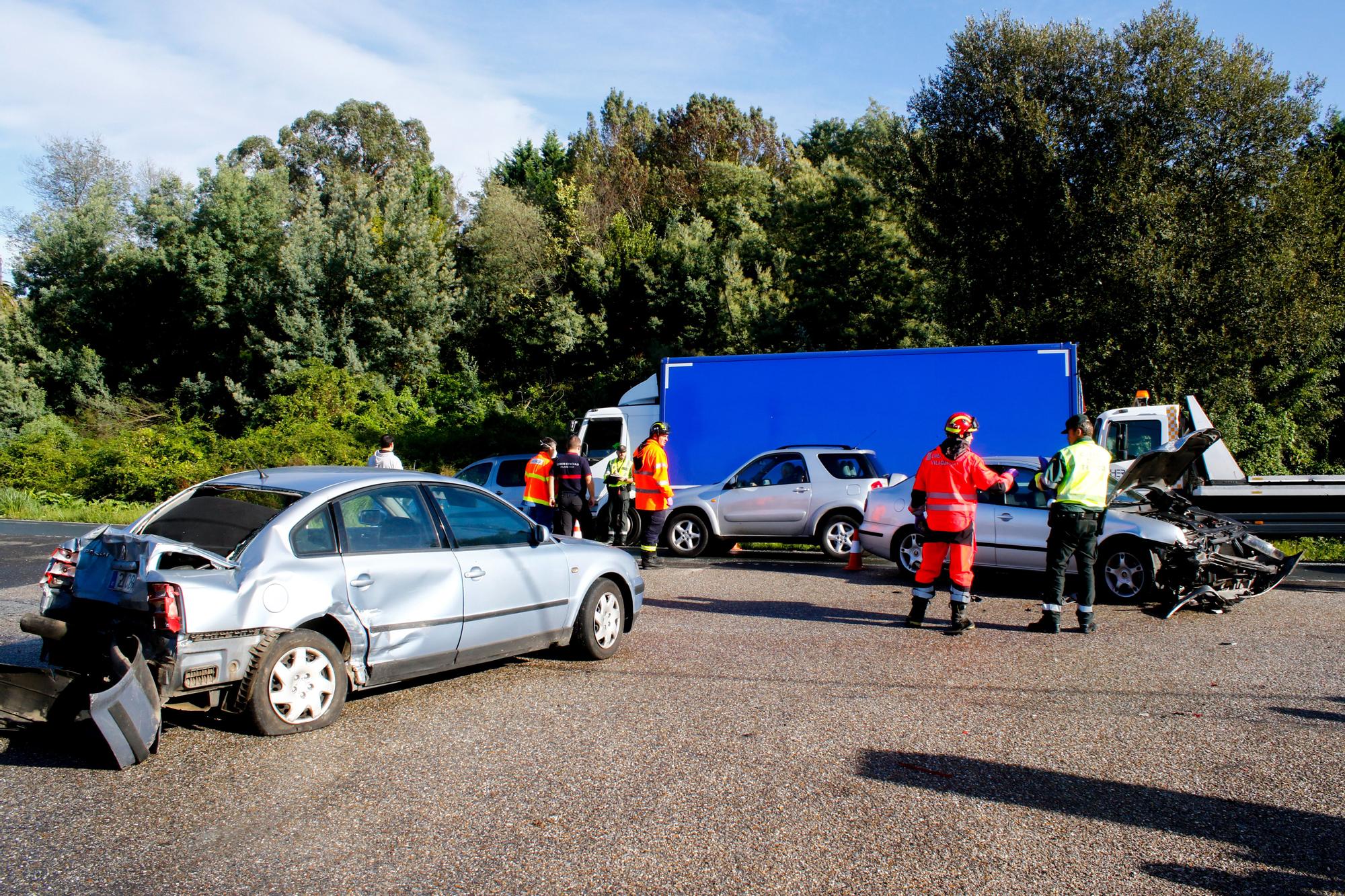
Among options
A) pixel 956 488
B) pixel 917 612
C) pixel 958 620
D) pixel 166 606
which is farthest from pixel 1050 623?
pixel 166 606

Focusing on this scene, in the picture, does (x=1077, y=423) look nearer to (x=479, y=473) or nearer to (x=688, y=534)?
(x=688, y=534)

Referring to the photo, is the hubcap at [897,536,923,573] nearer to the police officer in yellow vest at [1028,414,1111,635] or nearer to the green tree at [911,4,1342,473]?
the police officer in yellow vest at [1028,414,1111,635]

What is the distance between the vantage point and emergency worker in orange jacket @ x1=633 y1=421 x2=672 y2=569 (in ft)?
41.7

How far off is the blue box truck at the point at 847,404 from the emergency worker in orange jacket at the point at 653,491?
422 cm

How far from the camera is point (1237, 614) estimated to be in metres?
9.34

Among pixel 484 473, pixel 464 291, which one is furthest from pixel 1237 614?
pixel 464 291

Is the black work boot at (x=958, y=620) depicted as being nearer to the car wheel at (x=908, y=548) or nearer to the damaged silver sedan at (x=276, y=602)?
the car wheel at (x=908, y=548)

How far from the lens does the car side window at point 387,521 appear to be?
5.69m

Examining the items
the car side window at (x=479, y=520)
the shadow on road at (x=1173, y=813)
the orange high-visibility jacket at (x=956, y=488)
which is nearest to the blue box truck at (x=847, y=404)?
the orange high-visibility jacket at (x=956, y=488)

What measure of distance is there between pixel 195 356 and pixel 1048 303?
26.6m

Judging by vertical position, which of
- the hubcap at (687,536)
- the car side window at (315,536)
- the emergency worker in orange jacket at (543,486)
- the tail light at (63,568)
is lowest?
the hubcap at (687,536)

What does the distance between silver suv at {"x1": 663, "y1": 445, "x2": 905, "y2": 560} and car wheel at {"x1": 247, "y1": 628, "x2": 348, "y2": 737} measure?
9.30 metres

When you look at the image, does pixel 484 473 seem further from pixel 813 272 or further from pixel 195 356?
pixel 195 356

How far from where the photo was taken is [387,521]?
19.4ft
